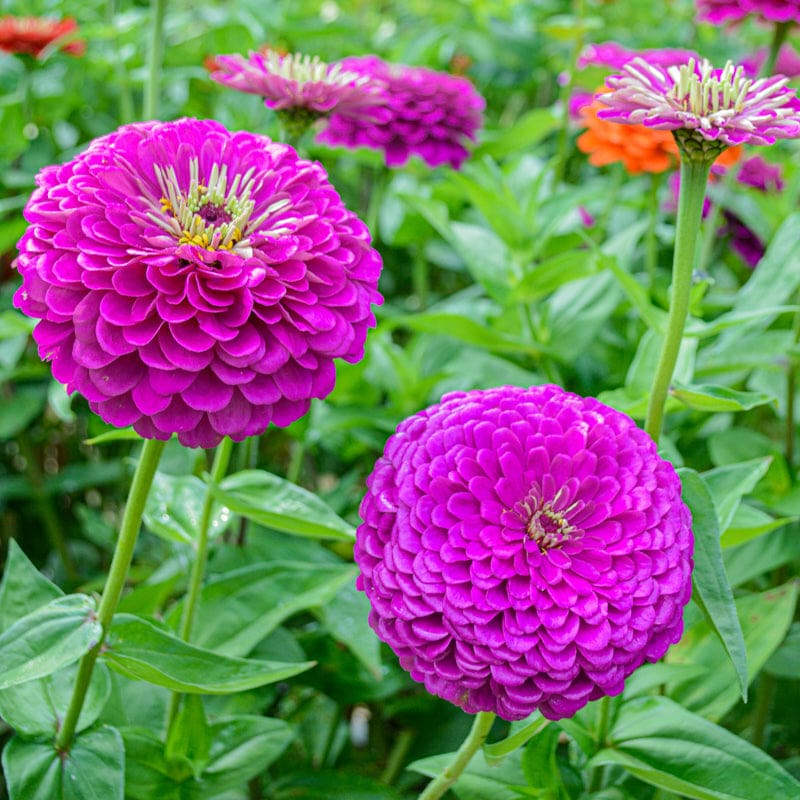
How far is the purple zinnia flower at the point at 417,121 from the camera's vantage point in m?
1.00

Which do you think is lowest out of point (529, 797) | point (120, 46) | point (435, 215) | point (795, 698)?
point (795, 698)

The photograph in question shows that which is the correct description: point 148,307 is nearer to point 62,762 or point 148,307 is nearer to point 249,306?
point 249,306

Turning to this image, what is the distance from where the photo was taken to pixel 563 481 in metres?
0.55

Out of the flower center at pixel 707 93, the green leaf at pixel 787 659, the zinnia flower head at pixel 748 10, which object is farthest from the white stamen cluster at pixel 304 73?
the green leaf at pixel 787 659

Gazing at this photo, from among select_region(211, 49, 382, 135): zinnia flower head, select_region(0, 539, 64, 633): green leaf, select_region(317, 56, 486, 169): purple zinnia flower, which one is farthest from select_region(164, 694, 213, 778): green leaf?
select_region(317, 56, 486, 169): purple zinnia flower

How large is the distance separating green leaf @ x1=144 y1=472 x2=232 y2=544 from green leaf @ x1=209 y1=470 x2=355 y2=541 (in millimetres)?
54

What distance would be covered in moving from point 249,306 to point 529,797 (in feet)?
1.36

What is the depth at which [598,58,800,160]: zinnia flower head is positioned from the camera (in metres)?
0.53

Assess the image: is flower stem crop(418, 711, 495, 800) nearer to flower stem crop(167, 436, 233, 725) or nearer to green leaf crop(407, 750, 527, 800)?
green leaf crop(407, 750, 527, 800)

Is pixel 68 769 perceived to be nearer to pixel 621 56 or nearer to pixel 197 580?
pixel 197 580

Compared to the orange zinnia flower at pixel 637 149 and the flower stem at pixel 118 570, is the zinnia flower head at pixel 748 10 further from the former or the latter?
the flower stem at pixel 118 570

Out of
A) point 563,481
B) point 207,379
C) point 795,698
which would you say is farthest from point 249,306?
point 795,698

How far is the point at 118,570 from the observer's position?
60 cm

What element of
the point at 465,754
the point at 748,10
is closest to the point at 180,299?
the point at 465,754
